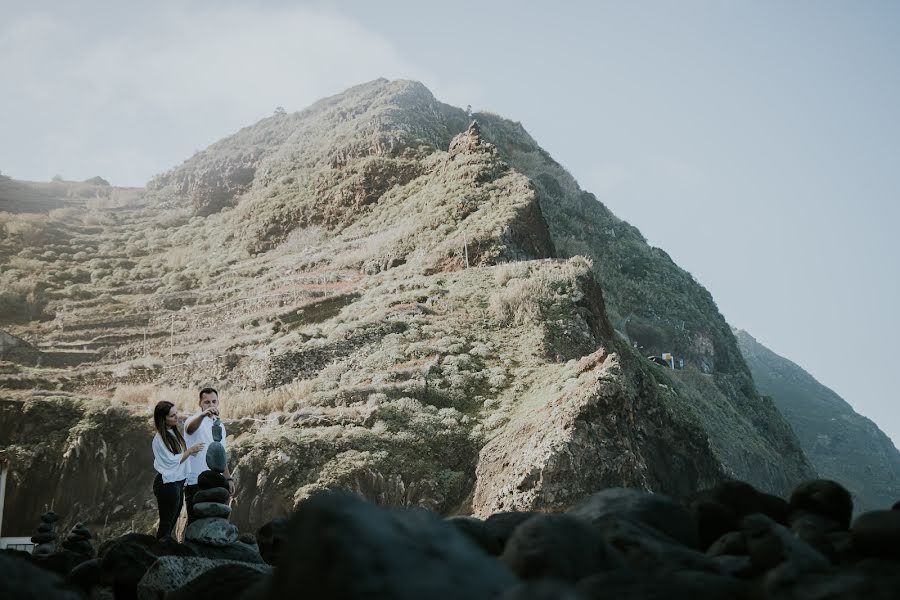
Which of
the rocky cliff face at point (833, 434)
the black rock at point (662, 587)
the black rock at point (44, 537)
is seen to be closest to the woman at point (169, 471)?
the black rock at point (44, 537)

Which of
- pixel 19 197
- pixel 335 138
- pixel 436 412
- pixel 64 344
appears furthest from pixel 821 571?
pixel 19 197

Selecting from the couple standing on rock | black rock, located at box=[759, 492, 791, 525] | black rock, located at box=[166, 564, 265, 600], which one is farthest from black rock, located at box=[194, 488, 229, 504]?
black rock, located at box=[759, 492, 791, 525]

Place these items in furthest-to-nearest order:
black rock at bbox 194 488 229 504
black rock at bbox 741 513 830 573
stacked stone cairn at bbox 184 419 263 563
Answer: black rock at bbox 194 488 229 504 → stacked stone cairn at bbox 184 419 263 563 → black rock at bbox 741 513 830 573

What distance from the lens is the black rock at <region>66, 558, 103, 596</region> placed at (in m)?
6.25

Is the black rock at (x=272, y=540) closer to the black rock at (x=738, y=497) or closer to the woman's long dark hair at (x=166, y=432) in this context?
the woman's long dark hair at (x=166, y=432)

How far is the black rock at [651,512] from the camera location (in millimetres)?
4129

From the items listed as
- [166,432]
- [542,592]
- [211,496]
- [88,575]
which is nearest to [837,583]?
[542,592]

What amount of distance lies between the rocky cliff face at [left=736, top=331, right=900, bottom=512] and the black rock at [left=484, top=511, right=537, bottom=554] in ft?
170

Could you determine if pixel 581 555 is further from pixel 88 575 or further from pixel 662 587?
pixel 88 575

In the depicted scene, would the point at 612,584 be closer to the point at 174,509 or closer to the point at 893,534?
the point at 893,534

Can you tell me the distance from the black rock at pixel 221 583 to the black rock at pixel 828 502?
283cm

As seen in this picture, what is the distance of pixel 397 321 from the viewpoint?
23.7 metres

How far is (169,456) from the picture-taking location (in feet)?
28.1

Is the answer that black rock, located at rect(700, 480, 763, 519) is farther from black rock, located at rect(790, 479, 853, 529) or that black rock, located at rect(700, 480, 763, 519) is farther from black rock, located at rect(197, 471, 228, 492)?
black rock, located at rect(197, 471, 228, 492)
